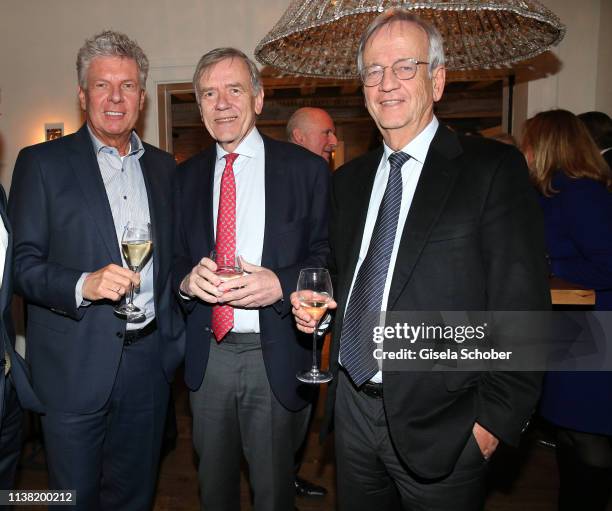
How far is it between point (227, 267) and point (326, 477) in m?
2.11

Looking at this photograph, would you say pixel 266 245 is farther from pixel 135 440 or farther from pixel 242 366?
pixel 135 440

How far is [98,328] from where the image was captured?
2.09 metres

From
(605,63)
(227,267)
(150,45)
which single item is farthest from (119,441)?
(605,63)

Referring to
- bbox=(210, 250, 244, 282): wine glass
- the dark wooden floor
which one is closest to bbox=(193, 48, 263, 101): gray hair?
bbox=(210, 250, 244, 282): wine glass

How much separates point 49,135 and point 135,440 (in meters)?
3.67

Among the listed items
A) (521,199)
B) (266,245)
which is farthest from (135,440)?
(521,199)

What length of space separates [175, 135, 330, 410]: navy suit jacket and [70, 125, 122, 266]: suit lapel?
10.9 inches

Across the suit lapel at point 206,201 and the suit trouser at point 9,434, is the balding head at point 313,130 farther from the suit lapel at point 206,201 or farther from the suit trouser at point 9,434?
the suit trouser at point 9,434

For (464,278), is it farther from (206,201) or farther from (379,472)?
(206,201)

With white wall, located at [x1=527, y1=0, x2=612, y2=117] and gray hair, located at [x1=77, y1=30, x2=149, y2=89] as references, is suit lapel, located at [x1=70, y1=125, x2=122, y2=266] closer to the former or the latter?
gray hair, located at [x1=77, y1=30, x2=149, y2=89]

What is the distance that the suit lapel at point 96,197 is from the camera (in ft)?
6.81

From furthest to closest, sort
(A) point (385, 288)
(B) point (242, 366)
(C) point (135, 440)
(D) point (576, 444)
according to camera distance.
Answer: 1. (D) point (576, 444)
2. (C) point (135, 440)
3. (B) point (242, 366)
4. (A) point (385, 288)

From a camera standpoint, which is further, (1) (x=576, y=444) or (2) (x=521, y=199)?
(1) (x=576, y=444)

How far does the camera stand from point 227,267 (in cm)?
181
